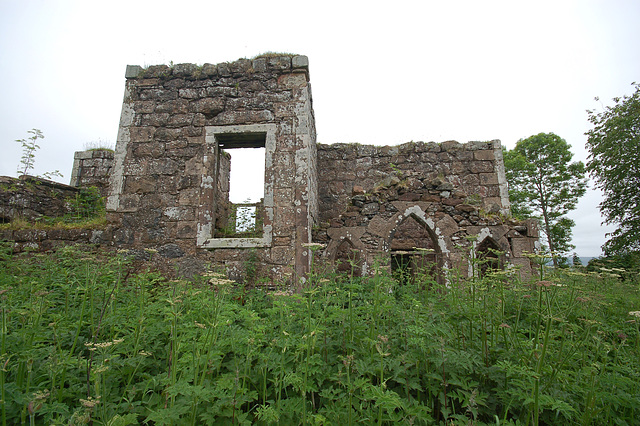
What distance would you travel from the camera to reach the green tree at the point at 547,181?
18.3 metres

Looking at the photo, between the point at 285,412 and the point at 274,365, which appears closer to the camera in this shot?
the point at 285,412

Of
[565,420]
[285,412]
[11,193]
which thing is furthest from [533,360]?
[11,193]

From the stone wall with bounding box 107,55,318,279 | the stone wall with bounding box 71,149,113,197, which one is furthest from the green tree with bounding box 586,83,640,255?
the stone wall with bounding box 71,149,113,197

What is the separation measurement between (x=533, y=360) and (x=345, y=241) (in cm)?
469

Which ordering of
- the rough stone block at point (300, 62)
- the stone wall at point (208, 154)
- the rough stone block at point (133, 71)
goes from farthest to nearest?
1. the rough stone block at point (133, 71)
2. the rough stone block at point (300, 62)
3. the stone wall at point (208, 154)

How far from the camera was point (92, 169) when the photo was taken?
988cm

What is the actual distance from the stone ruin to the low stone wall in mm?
2104

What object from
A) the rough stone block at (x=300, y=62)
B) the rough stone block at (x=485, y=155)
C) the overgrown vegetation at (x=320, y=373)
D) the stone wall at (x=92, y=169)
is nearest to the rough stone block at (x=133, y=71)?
the rough stone block at (x=300, y=62)

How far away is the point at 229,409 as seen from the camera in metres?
1.86

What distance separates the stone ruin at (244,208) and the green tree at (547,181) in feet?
46.9

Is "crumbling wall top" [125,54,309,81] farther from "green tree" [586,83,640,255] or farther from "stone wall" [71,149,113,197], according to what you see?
"green tree" [586,83,640,255]

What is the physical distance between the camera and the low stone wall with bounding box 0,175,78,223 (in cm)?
672

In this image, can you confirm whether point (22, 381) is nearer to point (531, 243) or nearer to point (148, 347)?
point (148, 347)

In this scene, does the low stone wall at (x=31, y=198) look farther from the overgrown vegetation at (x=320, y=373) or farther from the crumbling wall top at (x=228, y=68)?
the overgrown vegetation at (x=320, y=373)
